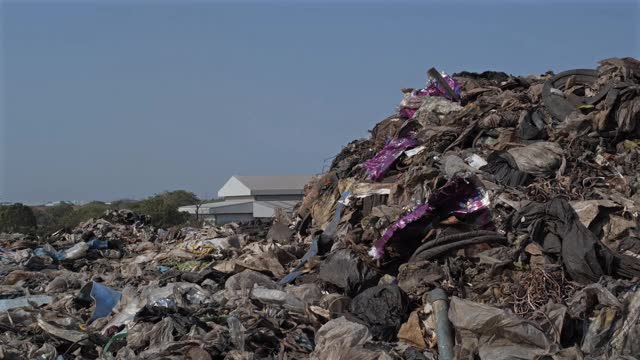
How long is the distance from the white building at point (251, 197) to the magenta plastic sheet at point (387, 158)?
21.3 meters

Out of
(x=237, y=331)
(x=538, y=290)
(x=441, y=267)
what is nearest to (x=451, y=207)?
(x=441, y=267)

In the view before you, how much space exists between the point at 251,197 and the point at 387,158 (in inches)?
1148

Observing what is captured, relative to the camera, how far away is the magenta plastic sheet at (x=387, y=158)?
808cm

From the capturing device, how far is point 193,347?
5.17 m

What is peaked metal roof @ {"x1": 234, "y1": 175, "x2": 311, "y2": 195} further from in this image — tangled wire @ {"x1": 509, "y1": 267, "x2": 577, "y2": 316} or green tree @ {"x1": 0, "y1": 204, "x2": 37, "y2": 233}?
tangled wire @ {"x1": 509, "y1": 267, "x2": 577, "y2": 316}

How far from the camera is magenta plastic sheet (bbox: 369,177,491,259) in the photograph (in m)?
6.41

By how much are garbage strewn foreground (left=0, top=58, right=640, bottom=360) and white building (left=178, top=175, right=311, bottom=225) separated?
21742 millimetres

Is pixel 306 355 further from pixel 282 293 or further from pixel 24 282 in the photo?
pixel 24 282

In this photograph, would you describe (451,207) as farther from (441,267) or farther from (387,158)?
(387,158)

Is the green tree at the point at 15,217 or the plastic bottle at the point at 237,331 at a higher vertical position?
the plastic bottle at the point at 237,331

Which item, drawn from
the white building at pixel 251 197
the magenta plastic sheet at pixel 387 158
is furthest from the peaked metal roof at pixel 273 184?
the magenta plastic sheet at pixel 387 158

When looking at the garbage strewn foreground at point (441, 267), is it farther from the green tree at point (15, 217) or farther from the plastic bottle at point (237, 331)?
the green tree at point (15, 217)

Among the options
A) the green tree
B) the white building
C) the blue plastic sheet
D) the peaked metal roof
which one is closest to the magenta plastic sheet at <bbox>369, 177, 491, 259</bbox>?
the blue plastic sheet

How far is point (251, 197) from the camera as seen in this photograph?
3703 centimetres
